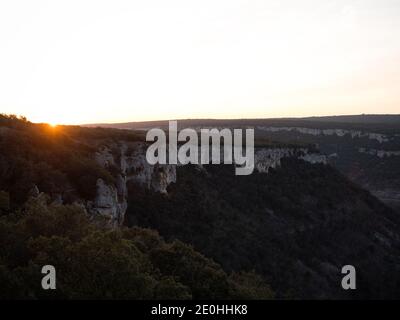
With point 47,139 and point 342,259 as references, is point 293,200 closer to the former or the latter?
point 342,259

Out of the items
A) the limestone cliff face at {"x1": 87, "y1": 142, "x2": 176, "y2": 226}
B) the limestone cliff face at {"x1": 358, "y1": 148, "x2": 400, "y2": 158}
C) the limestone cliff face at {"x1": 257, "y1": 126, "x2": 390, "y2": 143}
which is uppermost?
the limestone cliff face at {"x1": 257, "y1": 126, "x2": 390, "y2": 143}

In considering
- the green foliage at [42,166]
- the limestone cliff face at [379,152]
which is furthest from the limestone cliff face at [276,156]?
the limestone cliff face at [379,152]

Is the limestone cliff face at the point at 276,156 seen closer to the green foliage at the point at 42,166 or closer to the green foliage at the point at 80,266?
the green foliage at the point at 42,166

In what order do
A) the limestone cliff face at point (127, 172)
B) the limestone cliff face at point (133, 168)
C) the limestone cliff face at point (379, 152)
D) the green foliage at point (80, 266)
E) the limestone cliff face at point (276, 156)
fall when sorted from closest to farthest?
the green foliage at point (80, 266) < the limestone cliff face at point (127, 172) < the limestone cliff face at point (133, 168) < the limestone cliff face at point (276, 156) < the limestone cliff face at point (379, 152)

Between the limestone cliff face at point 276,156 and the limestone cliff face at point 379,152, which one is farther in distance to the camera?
the limestone cliff face at point 379,152

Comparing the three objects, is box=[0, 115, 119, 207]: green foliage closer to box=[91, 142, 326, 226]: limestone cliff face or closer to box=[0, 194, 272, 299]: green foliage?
box=[91, 142, 326, 226]: limestone cliff face

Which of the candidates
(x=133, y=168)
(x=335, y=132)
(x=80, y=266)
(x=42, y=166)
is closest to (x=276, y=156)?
(x=133, y=168)

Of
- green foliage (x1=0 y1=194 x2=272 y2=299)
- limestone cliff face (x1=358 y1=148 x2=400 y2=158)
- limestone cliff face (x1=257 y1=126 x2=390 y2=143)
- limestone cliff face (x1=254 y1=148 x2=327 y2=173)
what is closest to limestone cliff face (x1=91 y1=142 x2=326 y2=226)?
limestone cliff face (x1=254 y1=148 x2=327 y2=173)

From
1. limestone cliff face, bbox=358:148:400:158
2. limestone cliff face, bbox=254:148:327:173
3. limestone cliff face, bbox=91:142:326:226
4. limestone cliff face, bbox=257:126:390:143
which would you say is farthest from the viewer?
limestone cliff face, bbox=257:126:390:143

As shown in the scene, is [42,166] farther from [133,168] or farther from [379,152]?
[379,152]
